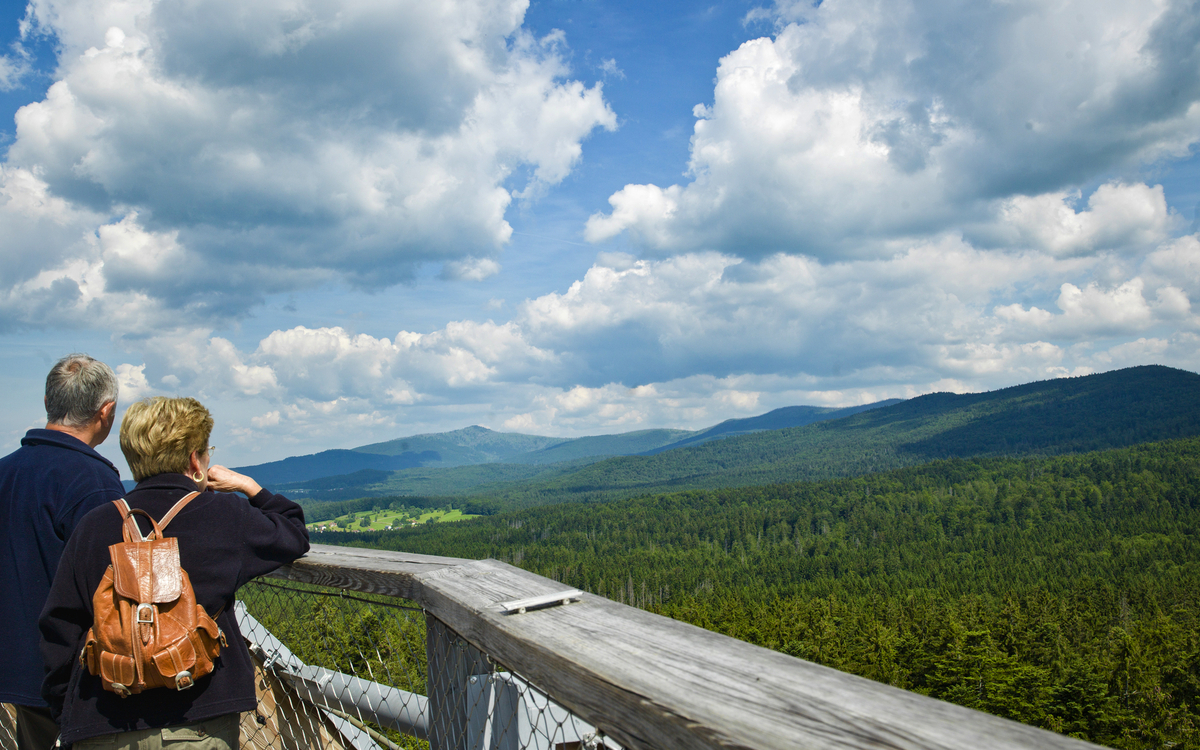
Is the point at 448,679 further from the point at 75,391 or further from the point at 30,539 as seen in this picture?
the point at 75,391

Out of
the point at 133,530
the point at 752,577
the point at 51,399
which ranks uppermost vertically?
the point at 51,399

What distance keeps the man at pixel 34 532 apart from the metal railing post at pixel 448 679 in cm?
201

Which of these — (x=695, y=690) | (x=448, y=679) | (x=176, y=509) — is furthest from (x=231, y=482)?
(x=695, y=690)

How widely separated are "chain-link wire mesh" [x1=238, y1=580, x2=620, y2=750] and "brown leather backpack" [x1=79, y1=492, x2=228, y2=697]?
21.0 inches

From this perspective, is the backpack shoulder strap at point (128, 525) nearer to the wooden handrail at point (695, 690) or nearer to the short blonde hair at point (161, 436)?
the short blonde hair at point (161, 436)

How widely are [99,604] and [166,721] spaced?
520mm

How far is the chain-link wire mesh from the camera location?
6.05ft

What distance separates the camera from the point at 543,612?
180 centimetres

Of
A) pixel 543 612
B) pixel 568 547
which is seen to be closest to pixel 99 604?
pixel 543 612

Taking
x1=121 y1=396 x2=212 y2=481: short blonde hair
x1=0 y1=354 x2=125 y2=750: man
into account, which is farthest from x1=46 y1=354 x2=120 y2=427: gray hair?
x1=121 y1=396 x2=212 y2=481: short blonde hair

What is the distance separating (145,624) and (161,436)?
2.39ft

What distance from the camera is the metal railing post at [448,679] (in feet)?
7.08

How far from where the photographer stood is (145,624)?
2.24 metres

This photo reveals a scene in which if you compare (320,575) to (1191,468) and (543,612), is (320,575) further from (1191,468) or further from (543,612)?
(1191,468)
